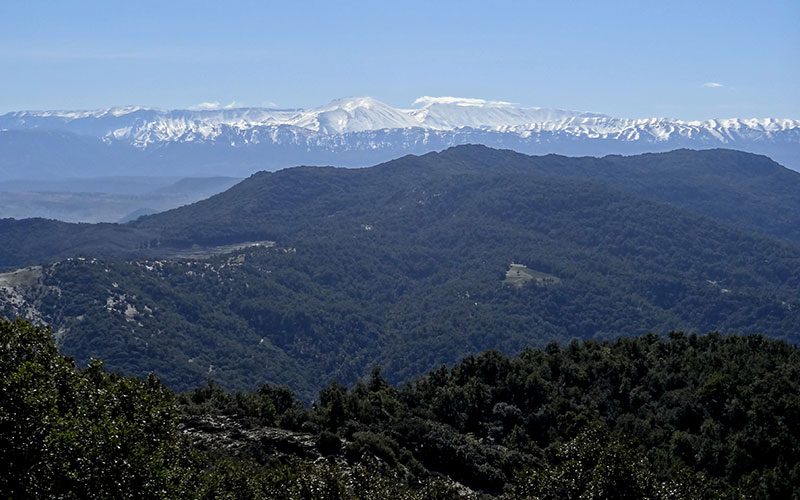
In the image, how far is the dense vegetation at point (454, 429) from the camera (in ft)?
80.5

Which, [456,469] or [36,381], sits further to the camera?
[456,469]

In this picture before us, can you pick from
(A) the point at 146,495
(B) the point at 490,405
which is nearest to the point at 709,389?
(B) the point at 490,405

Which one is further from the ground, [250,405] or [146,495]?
[146,495]

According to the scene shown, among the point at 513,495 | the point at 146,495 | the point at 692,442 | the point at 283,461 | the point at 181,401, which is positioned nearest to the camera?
the point at 146,495

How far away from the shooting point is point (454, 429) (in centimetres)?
5750

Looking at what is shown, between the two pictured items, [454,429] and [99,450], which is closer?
[99,450]

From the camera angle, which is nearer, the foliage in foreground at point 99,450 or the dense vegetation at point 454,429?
the foliage in foreground at point 99,450

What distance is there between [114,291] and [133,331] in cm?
1896

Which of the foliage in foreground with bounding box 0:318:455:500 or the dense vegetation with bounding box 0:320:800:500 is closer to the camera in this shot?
the foliage in foreground with bounding box 0:318:455:500

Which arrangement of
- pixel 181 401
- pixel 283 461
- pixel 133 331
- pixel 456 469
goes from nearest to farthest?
pixel 283 461 < pixel 456 469 < pixel 181 401 < pixel 133 331

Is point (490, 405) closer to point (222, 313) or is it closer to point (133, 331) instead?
point (133, 331)

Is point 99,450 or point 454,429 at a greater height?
point 99,450

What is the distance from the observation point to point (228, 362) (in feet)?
559

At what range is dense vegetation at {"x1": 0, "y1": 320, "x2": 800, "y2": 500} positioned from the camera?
966 inches
